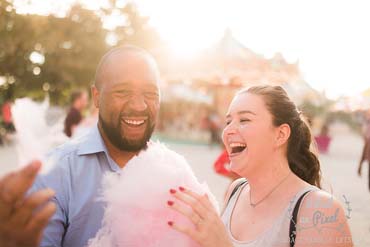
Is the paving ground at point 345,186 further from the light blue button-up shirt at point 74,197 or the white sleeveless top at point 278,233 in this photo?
the light blue button-up shirt at point 74,197

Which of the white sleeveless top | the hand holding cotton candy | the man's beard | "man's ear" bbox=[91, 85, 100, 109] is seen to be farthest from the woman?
"man's ear" bbox=[91, 85, 100, 109]

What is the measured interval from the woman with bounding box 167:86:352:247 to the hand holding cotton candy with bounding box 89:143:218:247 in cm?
17

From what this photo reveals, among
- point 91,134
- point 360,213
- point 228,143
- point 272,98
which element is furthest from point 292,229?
point 360,213

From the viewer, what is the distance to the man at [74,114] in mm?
6298

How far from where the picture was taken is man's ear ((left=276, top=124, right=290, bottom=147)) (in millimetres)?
2191

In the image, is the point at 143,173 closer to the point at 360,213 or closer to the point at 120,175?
the point at 120,175

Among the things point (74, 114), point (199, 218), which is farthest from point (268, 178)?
point (74, 114)

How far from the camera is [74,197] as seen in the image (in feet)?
5.76

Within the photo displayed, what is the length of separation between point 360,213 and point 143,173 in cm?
311

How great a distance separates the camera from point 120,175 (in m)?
1.62

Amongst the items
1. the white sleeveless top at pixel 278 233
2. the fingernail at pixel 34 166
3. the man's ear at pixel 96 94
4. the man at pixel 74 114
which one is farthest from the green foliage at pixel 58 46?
the fingernail at pixel 34 166

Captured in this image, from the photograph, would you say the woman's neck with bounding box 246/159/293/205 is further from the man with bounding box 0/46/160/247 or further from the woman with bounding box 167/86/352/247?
the man with bounding box 0/46/160/247

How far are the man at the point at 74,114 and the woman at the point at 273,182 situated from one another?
4245 mm

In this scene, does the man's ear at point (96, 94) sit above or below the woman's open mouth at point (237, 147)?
above
